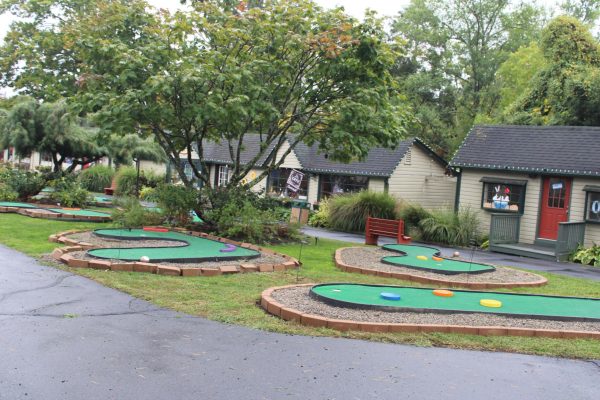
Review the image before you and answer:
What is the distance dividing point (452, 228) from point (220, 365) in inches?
597

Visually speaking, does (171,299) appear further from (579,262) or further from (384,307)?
(579,262)

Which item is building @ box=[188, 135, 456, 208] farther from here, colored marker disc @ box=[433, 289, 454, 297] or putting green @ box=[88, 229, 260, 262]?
colored marker disc @ box=[433, 289, 454, 297]

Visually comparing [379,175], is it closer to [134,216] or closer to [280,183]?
[280,183]

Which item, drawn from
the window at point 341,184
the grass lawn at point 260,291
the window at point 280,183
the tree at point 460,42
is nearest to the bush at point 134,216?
the grass lawn at point 260,291

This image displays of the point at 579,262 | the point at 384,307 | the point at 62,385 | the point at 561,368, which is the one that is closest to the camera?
the point at 62,385

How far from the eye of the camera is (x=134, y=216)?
14672 millimetres

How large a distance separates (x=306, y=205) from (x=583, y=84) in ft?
40.9

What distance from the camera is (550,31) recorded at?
88.2ft

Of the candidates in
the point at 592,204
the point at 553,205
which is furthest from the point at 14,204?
the point at 592,204

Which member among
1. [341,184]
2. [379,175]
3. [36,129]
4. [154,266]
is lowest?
[154,266]

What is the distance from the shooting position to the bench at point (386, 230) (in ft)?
52.3

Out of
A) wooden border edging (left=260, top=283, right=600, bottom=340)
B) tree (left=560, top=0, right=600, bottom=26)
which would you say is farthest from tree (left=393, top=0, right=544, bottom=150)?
wooden border edging (left=260, top=283, right=600, bottom=340)

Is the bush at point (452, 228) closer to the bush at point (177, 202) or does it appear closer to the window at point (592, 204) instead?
the window at point (592, 204)

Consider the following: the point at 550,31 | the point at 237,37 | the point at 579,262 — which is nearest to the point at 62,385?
the point at 237,37
